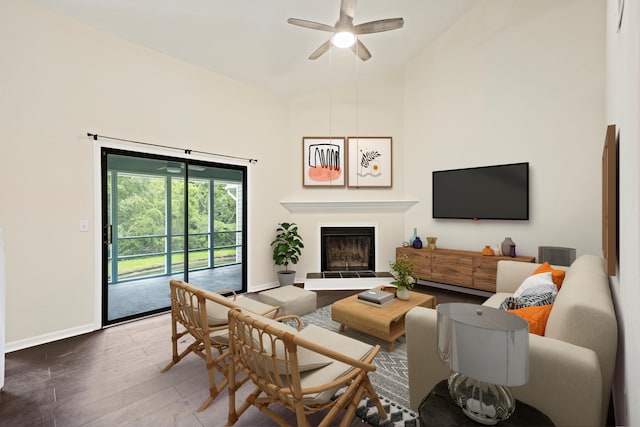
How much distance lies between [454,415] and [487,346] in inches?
14.8

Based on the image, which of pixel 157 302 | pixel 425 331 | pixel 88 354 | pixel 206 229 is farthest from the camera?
pixel 206 229

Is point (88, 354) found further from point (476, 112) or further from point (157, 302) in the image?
point (476, 112)

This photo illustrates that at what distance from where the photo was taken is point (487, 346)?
105 cm

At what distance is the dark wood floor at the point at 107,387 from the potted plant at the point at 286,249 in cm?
214

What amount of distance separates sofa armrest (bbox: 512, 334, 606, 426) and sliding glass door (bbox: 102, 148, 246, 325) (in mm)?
3877

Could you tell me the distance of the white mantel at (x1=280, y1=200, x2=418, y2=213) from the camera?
5184 mm

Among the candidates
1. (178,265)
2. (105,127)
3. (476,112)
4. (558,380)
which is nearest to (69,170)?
(105,127)

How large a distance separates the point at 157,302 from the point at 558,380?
415 cm

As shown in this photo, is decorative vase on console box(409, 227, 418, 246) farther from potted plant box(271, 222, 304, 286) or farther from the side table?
the side table

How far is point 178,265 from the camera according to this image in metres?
4.05

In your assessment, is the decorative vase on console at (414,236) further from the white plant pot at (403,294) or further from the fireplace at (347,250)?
the white plant pot at (403,294)

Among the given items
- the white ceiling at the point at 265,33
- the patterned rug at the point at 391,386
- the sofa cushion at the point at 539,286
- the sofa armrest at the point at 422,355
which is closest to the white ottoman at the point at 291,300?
the patterned rug at the point at 391,386

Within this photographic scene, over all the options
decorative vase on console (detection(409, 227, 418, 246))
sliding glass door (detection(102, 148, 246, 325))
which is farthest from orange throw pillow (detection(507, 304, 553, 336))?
sliding glass door (detection(102, 148, 246, 325))

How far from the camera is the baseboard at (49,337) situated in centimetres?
265
